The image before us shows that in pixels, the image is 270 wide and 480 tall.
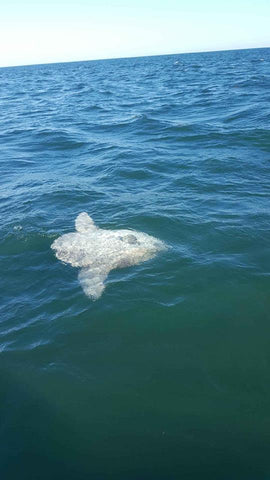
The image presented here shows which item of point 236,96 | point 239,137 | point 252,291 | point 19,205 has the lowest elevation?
point 252,291

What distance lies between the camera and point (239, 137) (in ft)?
71.4

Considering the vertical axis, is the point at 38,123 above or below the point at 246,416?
above

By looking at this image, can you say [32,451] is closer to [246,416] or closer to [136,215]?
[246,416]

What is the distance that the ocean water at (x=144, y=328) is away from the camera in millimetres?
6113

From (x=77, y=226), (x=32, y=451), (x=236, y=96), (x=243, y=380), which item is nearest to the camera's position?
(x=32, y=451)

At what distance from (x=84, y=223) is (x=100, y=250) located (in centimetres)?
214

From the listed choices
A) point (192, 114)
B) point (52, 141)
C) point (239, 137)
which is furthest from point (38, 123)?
point (239, 137)

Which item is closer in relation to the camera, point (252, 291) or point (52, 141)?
point (252, 291)

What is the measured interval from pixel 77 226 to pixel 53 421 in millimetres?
7816

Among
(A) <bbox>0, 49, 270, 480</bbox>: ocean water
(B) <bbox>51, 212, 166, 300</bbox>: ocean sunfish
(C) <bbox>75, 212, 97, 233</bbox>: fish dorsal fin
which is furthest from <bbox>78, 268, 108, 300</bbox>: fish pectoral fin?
(C) <bbox>75, 212, 97, 233</bbox>: fish dorsal fin

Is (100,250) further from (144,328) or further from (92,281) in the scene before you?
(144,328)

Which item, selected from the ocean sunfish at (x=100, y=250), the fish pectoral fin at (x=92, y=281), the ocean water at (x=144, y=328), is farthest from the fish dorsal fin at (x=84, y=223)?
the fish pectoral fin at (x=92, y=281)

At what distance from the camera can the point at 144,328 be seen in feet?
28.3

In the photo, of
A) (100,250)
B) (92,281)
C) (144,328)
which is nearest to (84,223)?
(100,250)
